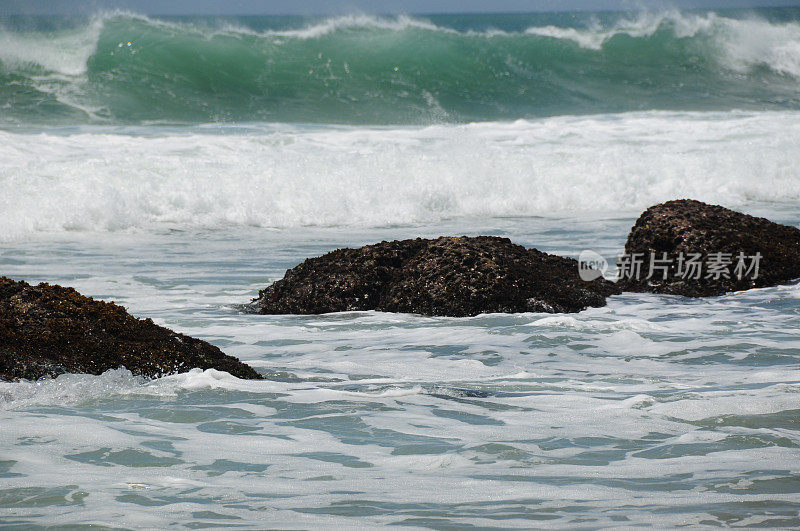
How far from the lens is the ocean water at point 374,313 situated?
3283 mm

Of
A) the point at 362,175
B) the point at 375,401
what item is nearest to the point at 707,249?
the point at 375,401

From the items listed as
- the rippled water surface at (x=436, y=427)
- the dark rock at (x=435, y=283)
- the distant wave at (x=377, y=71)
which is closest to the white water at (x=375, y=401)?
the rippled water surface at (x=436, y=427)

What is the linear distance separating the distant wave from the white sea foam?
155 inches

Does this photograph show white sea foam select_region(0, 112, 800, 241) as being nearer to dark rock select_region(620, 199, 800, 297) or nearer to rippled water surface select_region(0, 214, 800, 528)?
dark rock select_region(620, 199, 800, 297)

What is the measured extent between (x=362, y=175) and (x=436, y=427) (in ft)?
33.9

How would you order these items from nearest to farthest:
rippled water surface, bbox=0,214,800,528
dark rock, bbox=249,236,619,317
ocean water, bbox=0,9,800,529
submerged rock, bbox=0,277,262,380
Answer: rippled water surface, bbox=0,214,800,528
ocean water, bbox=0,9,800,529
submerged rock, bbox=0,277,262,380
dark rock, bbox=249,236,619,317

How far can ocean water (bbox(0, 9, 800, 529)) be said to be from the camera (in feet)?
10.8

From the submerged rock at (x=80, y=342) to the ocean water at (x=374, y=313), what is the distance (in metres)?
0.10

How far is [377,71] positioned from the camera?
25.6m

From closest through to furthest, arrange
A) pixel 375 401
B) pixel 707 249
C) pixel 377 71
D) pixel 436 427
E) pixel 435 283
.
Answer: pixel 436 427, pixel 375 401, pixel 435 283, pixel 707 249, pixel 377 71

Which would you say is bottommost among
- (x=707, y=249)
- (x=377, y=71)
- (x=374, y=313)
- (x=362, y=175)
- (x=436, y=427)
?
(x=436, y=427)

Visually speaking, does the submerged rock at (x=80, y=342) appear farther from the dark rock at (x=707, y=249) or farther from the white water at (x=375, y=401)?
the dark rock at (x=707, y=249)

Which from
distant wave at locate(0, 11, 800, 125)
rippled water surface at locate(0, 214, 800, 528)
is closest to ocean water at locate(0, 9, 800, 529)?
rippled water surface at locate(0, 214, 800, 528)

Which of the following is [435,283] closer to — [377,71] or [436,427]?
[436,427]
